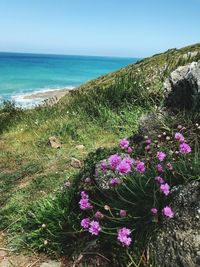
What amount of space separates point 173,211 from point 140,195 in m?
0.45

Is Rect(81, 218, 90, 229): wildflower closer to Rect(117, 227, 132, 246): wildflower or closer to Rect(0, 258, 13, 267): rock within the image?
Rect(117, 227, 132, 246): wildflower

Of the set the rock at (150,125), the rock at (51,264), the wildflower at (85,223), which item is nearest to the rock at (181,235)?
the wildflower at (85,223)

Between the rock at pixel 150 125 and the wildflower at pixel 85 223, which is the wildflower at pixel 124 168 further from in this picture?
the rock at pixel 150 125

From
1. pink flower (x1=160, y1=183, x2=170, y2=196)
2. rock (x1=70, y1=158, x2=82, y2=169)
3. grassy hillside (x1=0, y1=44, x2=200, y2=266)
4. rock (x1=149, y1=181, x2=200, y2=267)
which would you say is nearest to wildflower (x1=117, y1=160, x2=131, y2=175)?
pink flower (x1=160, y1=183, x2=170, y2=196)

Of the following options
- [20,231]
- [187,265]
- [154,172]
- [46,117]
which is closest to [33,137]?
[46,117]

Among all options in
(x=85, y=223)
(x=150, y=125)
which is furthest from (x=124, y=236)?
(x=150, y=125)

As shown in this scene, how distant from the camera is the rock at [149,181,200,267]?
3.97 meters

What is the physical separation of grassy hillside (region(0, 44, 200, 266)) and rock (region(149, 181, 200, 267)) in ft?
4.05

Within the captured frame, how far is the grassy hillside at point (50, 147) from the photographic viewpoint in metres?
5.34

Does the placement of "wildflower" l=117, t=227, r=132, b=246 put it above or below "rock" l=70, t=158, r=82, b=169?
above

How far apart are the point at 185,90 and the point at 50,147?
10.1ft

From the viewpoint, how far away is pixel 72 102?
12742 mm

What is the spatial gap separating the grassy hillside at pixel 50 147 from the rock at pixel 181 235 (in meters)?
1.23

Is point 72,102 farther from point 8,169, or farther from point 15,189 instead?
point 15,189
